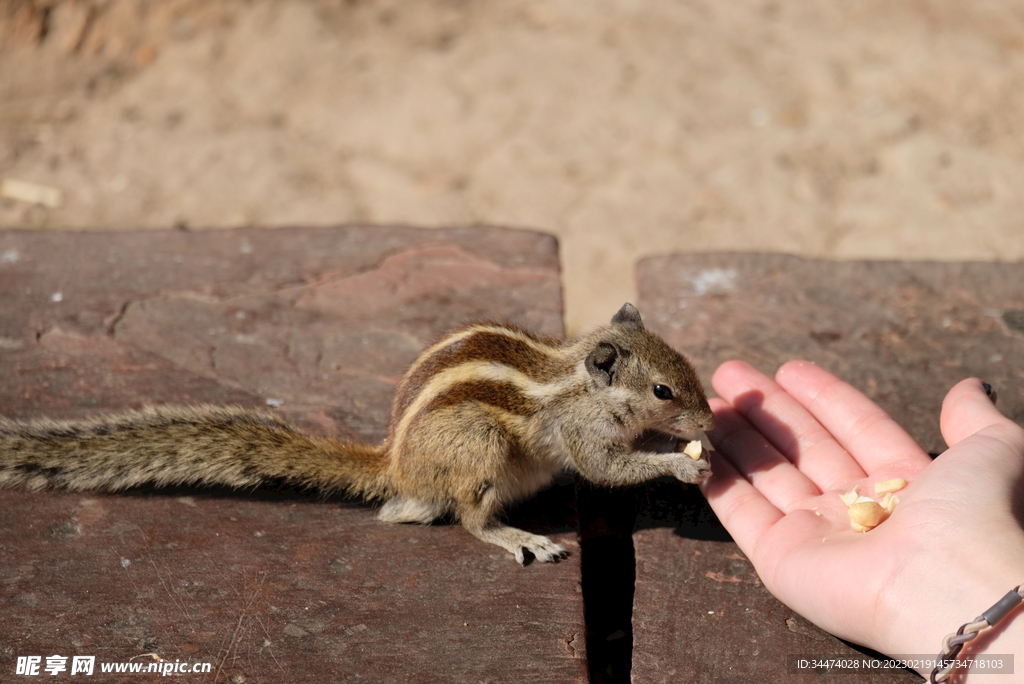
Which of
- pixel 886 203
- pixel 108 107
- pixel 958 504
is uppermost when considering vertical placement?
pixel 958 504

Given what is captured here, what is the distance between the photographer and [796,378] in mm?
3551

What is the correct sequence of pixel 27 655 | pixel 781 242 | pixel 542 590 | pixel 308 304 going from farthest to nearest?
pixel 781 242, pixel 308 304, pixel 542 590, pixel 27 655

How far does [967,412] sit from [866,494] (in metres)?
0.41

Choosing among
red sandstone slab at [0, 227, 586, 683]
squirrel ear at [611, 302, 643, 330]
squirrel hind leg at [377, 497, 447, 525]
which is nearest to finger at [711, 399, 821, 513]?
squirrel ear at [611, 302, 643, 330]

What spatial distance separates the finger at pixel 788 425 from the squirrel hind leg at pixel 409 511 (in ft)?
3.94

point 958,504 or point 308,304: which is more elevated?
point 958,504

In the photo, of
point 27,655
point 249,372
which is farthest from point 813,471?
point 27,655

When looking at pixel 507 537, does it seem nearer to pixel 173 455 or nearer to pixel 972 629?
pixel 173 455

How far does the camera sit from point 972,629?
92.1 inches

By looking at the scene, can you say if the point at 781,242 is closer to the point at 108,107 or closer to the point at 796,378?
the point at 796,378

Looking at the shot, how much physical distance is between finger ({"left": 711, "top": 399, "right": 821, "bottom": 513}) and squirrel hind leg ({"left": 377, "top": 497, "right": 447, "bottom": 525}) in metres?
1.07

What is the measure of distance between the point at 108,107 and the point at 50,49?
812 mm

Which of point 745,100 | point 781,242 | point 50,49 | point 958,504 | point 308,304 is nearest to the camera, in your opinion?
point 958,504

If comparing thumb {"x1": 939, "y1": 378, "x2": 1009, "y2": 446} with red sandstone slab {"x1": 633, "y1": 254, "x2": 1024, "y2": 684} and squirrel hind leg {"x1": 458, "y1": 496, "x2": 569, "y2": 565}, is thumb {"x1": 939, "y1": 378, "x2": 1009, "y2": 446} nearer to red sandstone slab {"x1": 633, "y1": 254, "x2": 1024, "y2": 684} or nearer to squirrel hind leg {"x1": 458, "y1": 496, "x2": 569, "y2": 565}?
red sandstone slab {"x1": 633, "y1": 254, "x2": 1024, "y2": 684}
